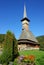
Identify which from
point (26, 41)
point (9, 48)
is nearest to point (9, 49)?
point (9, 48)

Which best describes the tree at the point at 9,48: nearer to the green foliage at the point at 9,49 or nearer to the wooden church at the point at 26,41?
the green foliage at the point at 9,49

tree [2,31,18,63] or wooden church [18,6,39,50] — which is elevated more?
wooden church [18,6,39,50]

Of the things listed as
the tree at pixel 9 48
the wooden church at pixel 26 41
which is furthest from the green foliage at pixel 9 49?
the wooden church at pixel 26 41

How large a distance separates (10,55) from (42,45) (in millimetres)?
35041

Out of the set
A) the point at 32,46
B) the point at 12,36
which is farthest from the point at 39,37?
the point at 12,36

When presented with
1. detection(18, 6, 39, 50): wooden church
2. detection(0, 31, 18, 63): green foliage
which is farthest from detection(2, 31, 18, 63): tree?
detection(18, 6, 39, 50): wooden church

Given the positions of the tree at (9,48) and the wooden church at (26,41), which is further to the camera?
the wooden church at (26,41)

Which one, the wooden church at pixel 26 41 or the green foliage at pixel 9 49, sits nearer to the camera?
the green foliage at pixel 9 49

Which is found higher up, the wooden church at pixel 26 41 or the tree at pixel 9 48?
the wooden church at pixel 26 41

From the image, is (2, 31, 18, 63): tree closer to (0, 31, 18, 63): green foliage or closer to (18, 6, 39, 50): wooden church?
(0, 31, 18, 63): green foliage

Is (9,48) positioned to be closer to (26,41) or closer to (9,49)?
(9,49)

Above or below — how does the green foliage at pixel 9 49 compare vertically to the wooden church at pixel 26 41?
below

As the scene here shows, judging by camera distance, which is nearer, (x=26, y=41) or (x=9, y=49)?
(x=9, y=49)

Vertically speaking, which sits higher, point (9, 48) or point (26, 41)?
point (26, 41)
